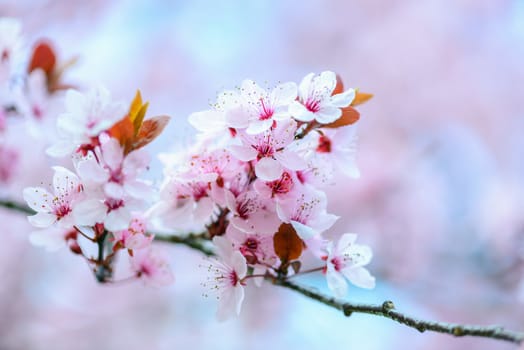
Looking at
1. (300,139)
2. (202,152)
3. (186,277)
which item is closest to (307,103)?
(300,139)

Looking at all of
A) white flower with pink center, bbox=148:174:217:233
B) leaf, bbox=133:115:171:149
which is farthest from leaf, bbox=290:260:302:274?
leaf, bbox=133:115:171:149

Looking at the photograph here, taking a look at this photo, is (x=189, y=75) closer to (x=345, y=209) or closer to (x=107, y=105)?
(x=345, y=209)

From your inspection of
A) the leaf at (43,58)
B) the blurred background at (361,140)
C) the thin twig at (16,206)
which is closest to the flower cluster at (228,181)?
the thin twig at (16,206)

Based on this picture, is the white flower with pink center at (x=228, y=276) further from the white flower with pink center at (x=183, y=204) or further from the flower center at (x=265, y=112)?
the flower center at (x=265, y=112)

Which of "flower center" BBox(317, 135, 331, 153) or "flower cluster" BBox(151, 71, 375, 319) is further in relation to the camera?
"flower center" BBox(317, 135, 331, 153)

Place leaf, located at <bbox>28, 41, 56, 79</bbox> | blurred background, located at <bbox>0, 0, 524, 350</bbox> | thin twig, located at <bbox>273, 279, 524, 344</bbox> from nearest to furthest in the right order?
thin twig, located at <bbox>273, 279, 524, 344</bbox> < leaf, located at <bbox>28, 41, 56, 79</bbox> < blurred background, located at <bbox>0, 0, 524, 350</bbox>

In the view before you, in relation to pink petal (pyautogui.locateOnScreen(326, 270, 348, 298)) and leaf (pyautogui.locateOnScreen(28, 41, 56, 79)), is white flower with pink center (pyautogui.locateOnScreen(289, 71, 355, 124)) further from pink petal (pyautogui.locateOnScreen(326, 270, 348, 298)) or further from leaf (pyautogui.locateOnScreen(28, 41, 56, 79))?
leaf (pyautogui.locateOnScreen(28, 41, 56, 79))

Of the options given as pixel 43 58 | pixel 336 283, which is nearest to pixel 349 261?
pixel 336 283
